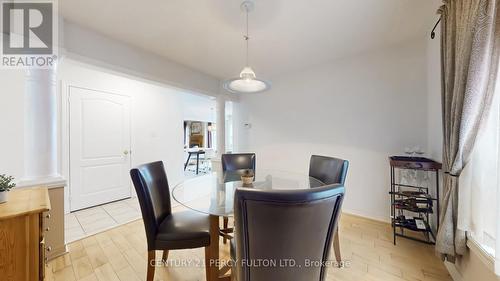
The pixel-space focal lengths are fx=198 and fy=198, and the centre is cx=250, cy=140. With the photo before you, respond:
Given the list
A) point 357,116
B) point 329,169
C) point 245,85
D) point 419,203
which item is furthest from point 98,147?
point 419,203

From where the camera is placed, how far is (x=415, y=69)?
99.2 inches

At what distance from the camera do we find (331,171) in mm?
1947

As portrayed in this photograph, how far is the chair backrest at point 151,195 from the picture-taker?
4.60ft

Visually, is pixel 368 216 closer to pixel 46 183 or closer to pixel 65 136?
pixel 46 183

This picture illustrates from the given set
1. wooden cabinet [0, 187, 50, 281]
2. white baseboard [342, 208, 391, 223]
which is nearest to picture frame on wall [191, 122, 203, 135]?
white baseboard [342, 208, 391, 223]

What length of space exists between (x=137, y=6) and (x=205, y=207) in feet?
6.27

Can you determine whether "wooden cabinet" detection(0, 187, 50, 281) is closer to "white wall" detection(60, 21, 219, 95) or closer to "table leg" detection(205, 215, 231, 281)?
"table leg" detection(205, 215, 231, 281)

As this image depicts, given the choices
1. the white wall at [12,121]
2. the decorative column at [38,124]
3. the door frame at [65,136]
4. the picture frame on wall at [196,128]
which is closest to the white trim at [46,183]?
the decorative column at [38,124]

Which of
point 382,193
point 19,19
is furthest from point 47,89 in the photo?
point 382,193

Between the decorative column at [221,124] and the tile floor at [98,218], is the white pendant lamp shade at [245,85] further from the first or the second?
the tile floor at [98,218]

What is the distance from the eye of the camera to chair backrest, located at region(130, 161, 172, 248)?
1402 millimetres

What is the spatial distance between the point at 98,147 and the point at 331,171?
3.76m

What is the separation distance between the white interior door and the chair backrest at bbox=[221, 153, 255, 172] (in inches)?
90.0

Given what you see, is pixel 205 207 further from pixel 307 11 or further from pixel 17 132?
pixel 17 132
